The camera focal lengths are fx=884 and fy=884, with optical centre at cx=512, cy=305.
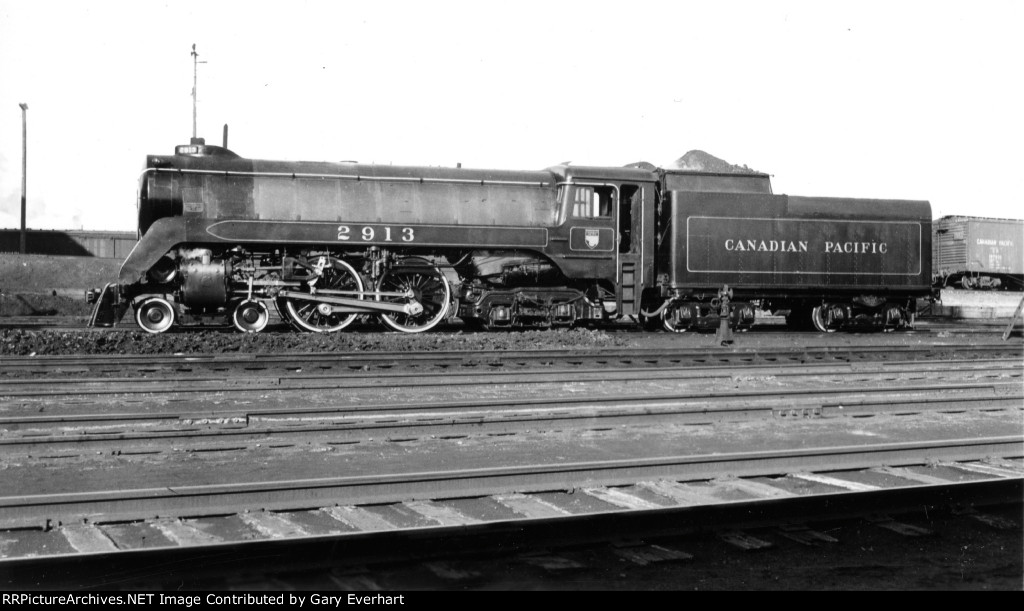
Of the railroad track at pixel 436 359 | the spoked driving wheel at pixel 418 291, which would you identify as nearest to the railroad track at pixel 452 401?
the railroad track at pixel 436 359

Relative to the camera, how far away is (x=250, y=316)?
48.3 ft

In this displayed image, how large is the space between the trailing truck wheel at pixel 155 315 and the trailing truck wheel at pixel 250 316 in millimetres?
1024

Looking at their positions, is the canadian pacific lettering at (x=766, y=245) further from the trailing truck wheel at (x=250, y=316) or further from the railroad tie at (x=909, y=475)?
the railroad tie at (x=909, y=475)

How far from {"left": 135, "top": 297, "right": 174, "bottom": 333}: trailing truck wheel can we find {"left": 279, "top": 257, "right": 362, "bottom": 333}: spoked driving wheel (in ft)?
5.86

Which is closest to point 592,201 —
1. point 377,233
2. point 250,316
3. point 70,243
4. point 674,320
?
point 674,320

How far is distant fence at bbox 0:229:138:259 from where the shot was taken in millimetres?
43250

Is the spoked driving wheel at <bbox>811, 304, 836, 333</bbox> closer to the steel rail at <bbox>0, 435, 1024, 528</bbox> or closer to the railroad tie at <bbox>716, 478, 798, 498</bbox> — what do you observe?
the steel rail at <bbox>0, 435, 1024, 528</bbox>

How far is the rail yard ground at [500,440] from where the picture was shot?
3.95m

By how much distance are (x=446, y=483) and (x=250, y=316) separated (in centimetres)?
1037

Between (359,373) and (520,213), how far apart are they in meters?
5.77

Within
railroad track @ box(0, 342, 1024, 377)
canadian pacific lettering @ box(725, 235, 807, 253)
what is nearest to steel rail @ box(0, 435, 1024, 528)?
railroad track @ box(0, 342, 1024, 377)

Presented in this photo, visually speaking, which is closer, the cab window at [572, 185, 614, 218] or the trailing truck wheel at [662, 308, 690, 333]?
the cab window at [572, 185, 614, 218]

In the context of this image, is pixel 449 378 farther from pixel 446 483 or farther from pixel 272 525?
pixel 272 525


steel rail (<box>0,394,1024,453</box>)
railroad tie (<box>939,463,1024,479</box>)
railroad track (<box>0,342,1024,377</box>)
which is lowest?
railroad tie (<box>939,463,1024,479</box>)
